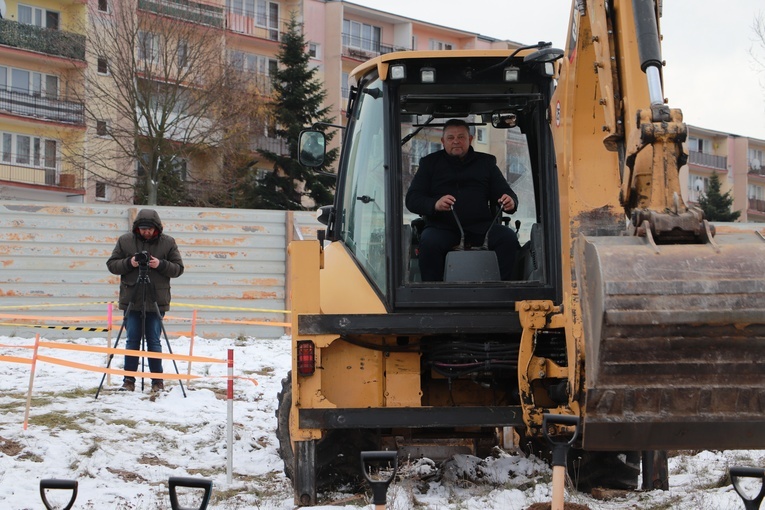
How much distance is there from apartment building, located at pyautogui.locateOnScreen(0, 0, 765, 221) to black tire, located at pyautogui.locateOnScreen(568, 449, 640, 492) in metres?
25.1

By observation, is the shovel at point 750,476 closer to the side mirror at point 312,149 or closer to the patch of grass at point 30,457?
the side mirror at point 312,149

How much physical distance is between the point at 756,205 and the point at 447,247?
6201 cm

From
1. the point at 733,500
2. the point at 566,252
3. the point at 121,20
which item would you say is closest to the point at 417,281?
the point at 566,252

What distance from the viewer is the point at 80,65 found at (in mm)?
33406

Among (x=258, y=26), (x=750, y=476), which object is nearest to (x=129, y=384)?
(x=750, y=476)

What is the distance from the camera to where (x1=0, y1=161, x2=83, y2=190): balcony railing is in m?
35.2

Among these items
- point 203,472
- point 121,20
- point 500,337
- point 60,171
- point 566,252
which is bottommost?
point 203,472

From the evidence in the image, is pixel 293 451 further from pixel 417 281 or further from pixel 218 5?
pixel 218 5

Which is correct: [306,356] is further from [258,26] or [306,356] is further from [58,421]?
[258,26]

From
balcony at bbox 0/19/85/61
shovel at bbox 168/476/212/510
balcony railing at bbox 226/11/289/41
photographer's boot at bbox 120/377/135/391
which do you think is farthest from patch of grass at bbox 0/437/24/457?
balcony railing at bbox 226/11/289/41

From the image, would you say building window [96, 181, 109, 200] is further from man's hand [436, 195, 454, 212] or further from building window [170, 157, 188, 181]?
man's hand [436, 195, 454, 212]

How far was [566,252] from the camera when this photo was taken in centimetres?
543

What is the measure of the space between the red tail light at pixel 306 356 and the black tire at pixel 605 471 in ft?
5.98

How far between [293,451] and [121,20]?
25416mm
